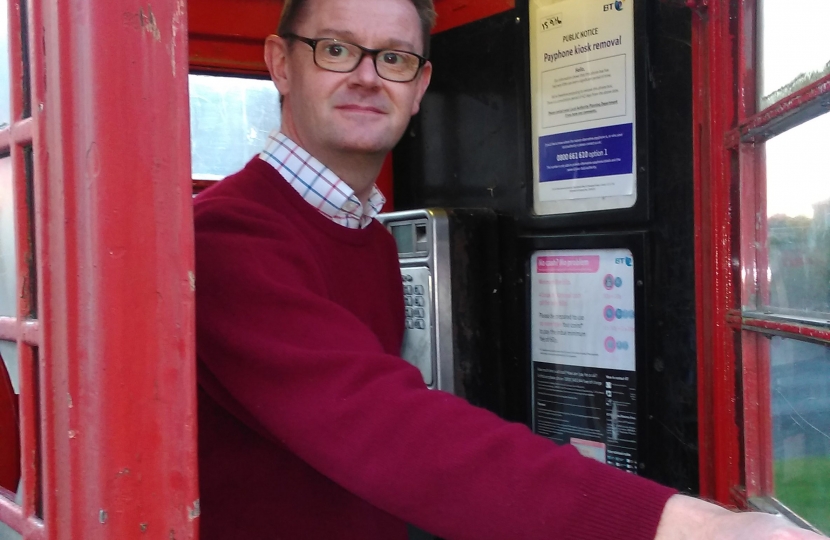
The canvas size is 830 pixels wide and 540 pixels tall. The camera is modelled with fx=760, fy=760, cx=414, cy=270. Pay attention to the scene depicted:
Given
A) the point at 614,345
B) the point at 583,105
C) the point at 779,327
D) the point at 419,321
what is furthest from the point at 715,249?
the point at 419,321

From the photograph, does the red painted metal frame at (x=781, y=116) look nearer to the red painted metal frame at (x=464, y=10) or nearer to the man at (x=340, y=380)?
the man at (x=340, y=380)

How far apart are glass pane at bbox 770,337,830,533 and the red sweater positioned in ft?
1.36

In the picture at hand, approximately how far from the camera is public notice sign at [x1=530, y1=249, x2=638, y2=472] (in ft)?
5.01

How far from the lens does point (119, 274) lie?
604 millimetres

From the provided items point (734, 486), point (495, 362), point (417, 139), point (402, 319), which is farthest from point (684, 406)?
point (417, 139)

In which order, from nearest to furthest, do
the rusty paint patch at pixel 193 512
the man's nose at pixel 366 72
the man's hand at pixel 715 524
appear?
the man's hand at pixel 715 524 < the rusty paint patch at pixel 193 512 < the man's nose at pixel 366 72

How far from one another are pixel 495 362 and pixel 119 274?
123cm

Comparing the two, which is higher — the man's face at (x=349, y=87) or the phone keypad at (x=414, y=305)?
the man's face at (x=349, y=87)

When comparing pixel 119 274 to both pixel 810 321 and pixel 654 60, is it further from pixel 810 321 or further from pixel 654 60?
pixel 654 60

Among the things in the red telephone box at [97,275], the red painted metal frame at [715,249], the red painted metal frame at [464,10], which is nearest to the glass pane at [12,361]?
the red telephone box at [97,275]

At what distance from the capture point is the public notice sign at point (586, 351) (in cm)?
153

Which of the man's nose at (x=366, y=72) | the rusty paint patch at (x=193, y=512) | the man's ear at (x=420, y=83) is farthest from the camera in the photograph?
the man's ear at (x=420, y=83)

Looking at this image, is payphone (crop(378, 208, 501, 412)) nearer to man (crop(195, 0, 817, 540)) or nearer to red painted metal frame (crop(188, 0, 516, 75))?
man (crop(195, 0, 817, 540))

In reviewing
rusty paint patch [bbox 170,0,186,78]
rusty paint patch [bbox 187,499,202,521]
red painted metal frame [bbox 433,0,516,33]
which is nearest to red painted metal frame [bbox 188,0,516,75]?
red painted metal frame [bbox 433,0,516,33]
